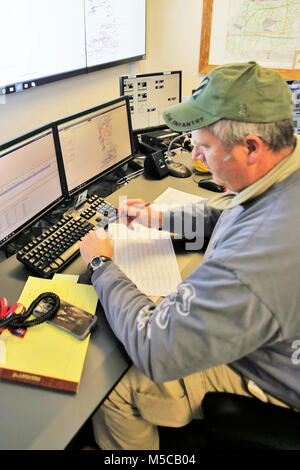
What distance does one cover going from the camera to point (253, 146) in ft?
2.44

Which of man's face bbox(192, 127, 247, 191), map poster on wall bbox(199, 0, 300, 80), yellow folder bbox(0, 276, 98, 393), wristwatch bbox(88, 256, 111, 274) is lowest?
yellow folder bbox(0, 276, 98, 393)

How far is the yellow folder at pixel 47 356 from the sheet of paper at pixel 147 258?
0.17 meters

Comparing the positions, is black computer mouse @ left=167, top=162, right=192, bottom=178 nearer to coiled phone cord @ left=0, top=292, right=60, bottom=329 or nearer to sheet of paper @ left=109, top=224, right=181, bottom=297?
sheet of paper @ left=109, top=224, right=181, bottom=297

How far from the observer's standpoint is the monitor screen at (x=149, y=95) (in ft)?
5.91

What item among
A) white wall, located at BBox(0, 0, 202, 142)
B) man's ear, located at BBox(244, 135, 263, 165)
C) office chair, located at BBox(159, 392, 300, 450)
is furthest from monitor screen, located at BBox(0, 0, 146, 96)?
office chair, located at BBox(159, 392, 300, 450)

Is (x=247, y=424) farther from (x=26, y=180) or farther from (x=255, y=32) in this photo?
(x=255, y=32)

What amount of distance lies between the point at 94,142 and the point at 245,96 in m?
0.81

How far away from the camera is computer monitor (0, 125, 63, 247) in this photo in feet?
3.37

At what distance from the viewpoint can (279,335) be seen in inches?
27.0

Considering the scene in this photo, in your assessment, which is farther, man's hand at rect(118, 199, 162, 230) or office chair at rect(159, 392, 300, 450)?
man's hand at rect(118, 199, 162, 230)

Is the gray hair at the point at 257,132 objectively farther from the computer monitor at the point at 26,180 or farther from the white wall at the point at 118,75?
the white wall at the point at 118,75

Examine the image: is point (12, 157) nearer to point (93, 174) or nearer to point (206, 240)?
point (93, 174)

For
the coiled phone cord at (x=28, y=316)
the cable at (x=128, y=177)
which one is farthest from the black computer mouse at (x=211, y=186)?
the coiled phone cord at (x=28, y=316)

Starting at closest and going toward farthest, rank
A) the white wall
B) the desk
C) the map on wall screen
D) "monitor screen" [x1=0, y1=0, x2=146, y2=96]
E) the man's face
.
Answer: the desk, the man's face, "monitor screen" [x1=0, y1=0, x2=146, y2=96], the white wall, the map on wall screen
